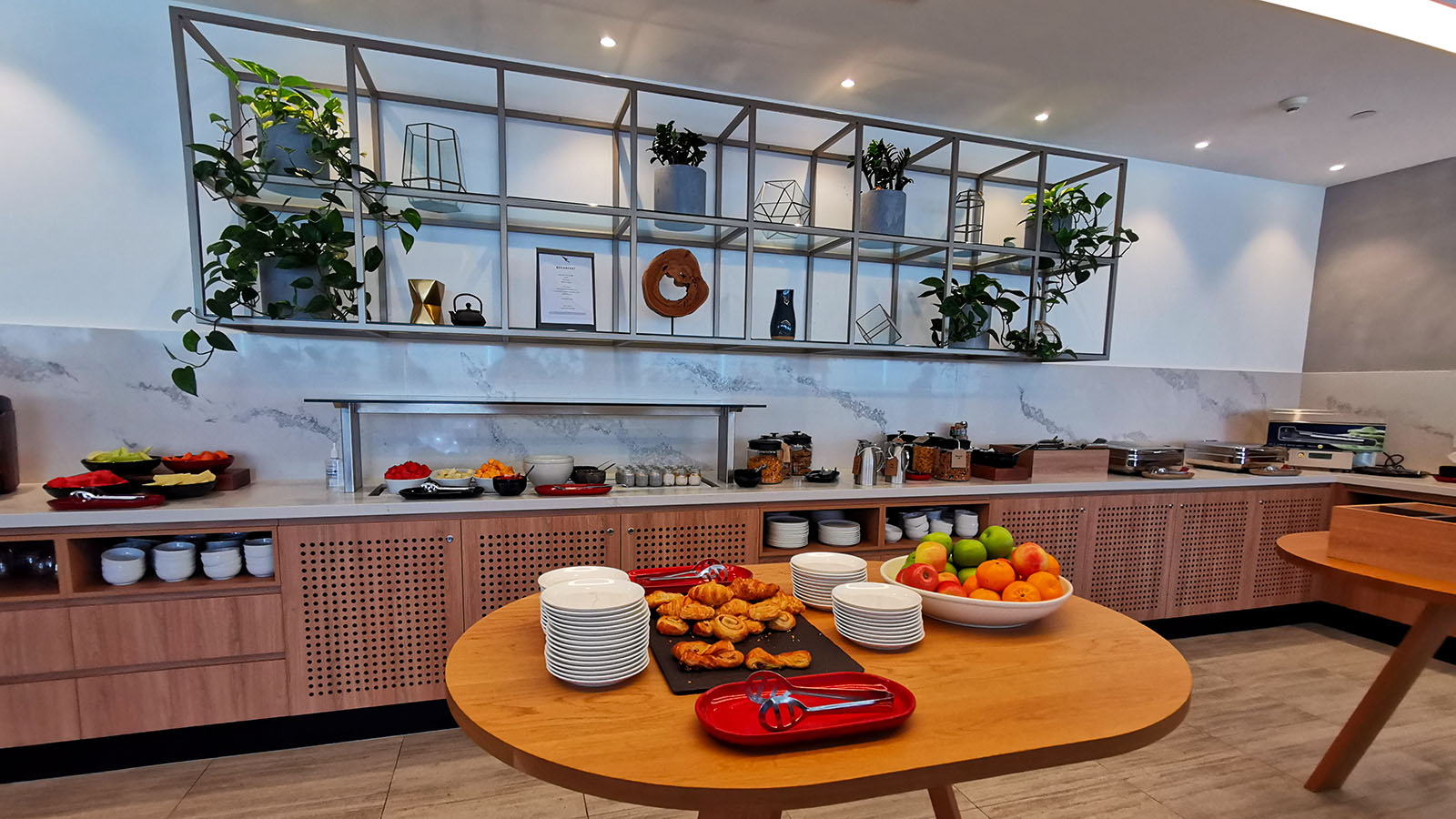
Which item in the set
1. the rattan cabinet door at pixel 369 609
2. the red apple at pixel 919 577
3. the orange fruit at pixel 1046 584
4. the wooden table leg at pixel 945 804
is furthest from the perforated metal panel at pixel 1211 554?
the rattan cabinet door at pixel 369 609

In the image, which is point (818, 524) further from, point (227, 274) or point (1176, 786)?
point (227, 274)

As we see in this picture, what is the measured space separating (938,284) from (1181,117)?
5.40ft

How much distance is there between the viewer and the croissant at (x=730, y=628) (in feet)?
3.98

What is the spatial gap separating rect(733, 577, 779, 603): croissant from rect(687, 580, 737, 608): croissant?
0.02 meters

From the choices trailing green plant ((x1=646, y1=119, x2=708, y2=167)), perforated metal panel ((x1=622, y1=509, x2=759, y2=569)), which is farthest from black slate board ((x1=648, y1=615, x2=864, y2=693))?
trailing green plant ((x1=646, y1=119, x2=708, y2=167))

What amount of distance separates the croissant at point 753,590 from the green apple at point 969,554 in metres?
0.45

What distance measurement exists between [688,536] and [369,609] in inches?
49.9

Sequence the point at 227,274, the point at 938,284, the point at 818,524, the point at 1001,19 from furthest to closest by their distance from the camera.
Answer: the point at 938,284 < the point at 818,524 < the point at 1001,19 < the point at 227,274

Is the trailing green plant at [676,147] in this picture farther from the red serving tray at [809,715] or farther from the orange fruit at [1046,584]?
the red serving tray at [809,715]

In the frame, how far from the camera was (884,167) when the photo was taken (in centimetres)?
317

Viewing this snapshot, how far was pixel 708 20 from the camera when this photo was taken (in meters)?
2.53

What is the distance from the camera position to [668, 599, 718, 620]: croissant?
4.21 ft

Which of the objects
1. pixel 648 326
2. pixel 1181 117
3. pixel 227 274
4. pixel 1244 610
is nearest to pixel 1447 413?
pixel 1244 610

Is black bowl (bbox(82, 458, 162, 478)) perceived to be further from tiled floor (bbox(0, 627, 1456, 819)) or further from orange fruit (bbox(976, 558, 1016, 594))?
orange fruit (bbox(976, 558, 1016, 594))
